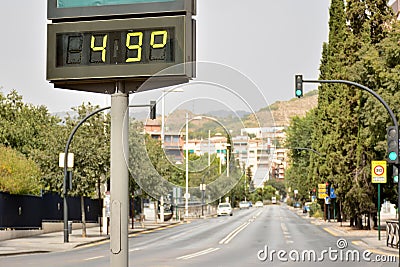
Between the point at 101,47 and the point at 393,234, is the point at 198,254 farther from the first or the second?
the point at 101,47

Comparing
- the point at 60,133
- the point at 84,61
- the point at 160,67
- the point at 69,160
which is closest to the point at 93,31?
the point at 84,61

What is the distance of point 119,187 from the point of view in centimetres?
971

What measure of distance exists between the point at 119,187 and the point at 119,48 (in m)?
1.69

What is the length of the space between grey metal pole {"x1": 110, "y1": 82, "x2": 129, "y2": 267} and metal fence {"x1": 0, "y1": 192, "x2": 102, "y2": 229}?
32854 millimetres

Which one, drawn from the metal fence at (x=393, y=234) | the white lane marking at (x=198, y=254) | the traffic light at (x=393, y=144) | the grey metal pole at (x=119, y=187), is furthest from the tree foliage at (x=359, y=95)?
the grey metal pole at (x=119, y=187)

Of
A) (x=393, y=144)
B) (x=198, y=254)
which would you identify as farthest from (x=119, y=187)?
(x=393, y=144)

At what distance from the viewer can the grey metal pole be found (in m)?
9.66

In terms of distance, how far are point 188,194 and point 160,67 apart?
1527 mm

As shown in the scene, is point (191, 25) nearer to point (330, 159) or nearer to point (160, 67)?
point (160, 67)

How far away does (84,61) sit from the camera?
955 centimetres

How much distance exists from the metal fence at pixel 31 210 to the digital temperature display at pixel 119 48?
108 feet

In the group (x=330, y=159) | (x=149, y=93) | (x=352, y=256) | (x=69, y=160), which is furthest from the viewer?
(x=330, y=159)

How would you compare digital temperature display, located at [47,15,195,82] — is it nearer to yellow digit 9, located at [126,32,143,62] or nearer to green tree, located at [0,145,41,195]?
yellow digit 9, located at [126,32,143,62]

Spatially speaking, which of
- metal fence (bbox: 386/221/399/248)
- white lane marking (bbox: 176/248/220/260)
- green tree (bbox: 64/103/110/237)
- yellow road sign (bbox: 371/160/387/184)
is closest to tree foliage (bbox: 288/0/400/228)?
yellow road sign (bbox: 371/160/387/184)
